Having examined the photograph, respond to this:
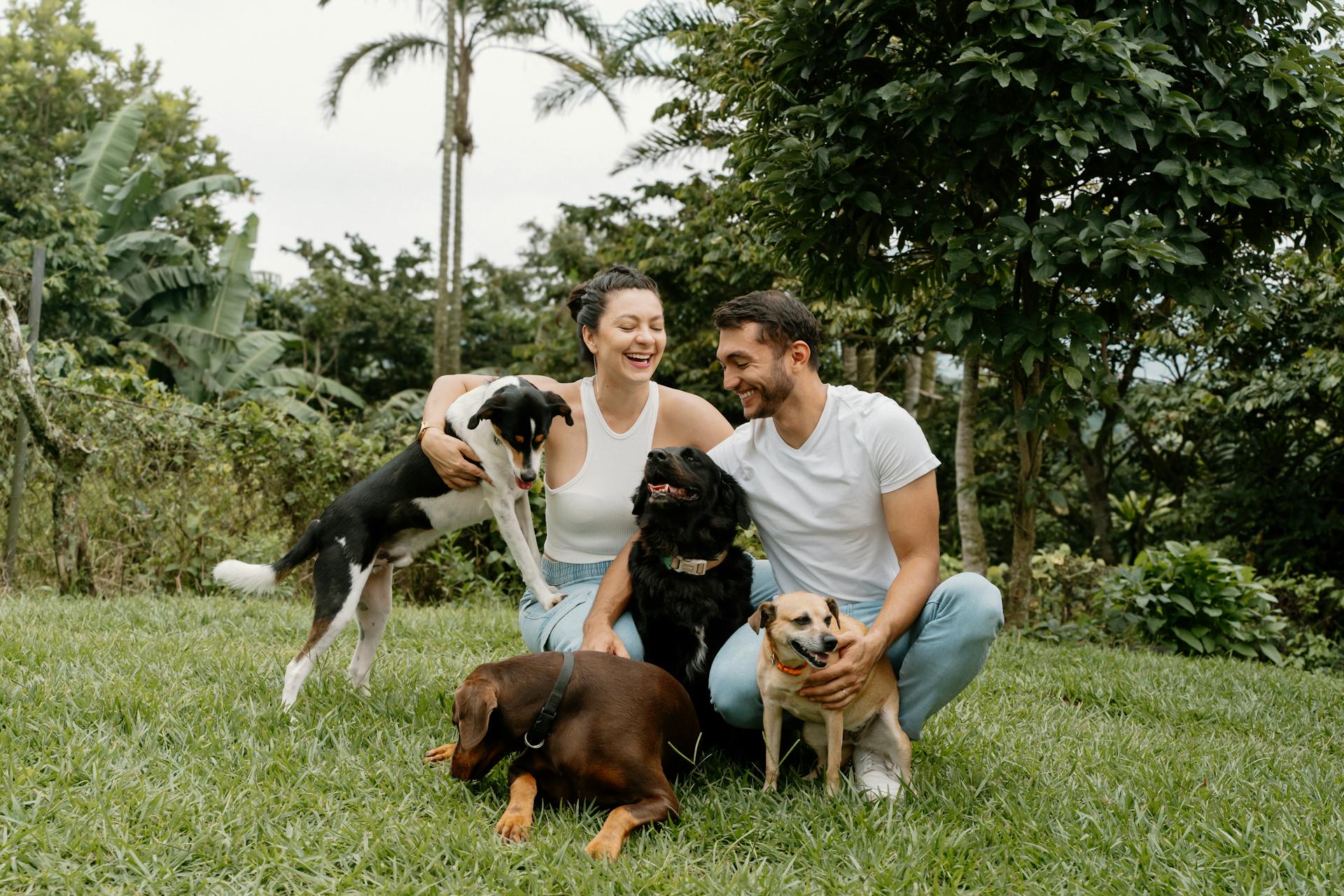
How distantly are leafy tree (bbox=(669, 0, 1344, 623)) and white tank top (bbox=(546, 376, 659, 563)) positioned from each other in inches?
70.5

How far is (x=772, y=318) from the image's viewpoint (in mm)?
2721

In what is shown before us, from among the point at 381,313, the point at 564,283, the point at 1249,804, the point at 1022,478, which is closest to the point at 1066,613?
the point at 1022,478

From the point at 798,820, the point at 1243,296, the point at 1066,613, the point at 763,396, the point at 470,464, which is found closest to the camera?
the point at 798,820

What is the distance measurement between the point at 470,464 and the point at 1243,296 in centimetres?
351

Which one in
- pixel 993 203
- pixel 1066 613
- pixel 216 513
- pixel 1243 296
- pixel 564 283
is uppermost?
pixel 564 283

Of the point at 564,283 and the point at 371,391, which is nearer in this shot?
the point at 564,283

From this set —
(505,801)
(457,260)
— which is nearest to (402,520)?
(505,801)

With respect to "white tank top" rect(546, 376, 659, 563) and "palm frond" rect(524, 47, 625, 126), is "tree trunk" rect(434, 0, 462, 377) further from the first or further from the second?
"white tank top" rect(546, 376, 659, 563)

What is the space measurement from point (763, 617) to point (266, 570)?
1864mm

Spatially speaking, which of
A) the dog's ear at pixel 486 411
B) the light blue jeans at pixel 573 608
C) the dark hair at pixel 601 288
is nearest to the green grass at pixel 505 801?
the light blue jeans at pixel 573 608

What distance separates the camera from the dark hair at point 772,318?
2.72m

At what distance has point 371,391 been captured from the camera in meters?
22.9

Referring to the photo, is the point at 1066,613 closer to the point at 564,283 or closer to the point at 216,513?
the point at 216,513

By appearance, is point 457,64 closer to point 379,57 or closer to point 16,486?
point 379,57
